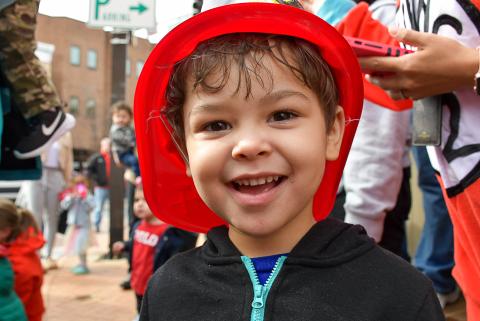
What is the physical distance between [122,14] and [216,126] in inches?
180

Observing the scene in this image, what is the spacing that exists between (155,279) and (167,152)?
1.12 ft

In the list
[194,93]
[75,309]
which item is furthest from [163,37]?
[75,309]

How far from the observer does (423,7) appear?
4.83ft

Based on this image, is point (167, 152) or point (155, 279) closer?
point (155, 279)

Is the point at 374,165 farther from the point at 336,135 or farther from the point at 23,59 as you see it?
the point at 23,59

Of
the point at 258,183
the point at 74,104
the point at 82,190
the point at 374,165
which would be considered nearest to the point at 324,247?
the point at 258,183

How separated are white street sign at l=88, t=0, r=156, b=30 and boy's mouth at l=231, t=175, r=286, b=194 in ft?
14.4

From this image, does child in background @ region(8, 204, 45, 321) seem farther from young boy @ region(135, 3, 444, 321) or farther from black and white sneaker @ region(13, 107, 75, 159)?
young boy @ region(135, 3, 444, 321)

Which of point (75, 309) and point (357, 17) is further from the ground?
point (357, 17)

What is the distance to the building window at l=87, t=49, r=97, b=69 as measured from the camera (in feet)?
111

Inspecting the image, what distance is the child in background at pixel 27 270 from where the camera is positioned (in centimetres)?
359

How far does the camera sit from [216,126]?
1.23m

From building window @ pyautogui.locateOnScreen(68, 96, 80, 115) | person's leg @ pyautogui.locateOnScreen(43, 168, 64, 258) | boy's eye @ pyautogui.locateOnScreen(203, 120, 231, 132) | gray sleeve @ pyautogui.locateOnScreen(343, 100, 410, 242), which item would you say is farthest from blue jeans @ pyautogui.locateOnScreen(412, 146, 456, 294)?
building window @ pyautogui.locateOnScreen(68, 96, 80, 115)

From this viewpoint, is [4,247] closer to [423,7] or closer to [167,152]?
[167,152]
